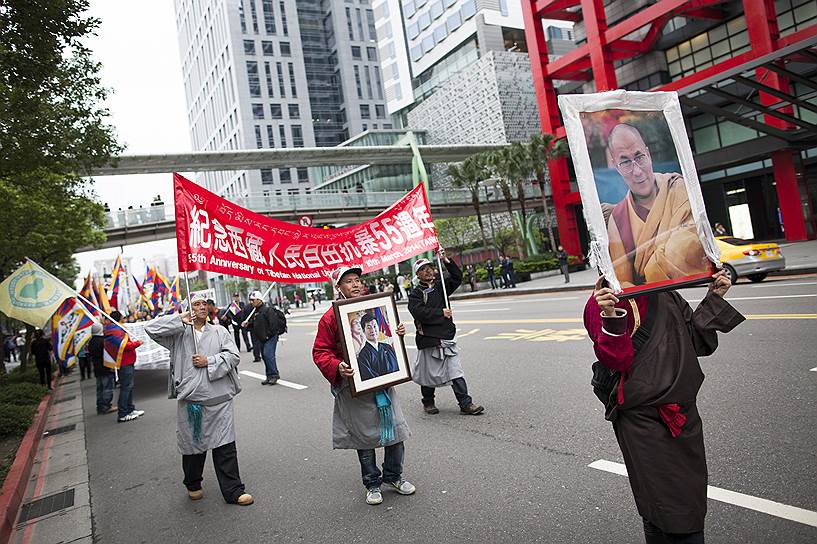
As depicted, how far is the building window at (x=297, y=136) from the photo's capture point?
9906 cm

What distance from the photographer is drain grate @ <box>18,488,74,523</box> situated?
5676mm

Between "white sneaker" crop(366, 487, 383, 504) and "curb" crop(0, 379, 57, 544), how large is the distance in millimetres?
3109

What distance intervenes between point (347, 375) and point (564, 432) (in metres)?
2.41

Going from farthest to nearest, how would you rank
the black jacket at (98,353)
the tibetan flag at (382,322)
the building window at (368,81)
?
the building window at (368,81)
the black jacket at (98,353)
the tibetan flag at (382,322)

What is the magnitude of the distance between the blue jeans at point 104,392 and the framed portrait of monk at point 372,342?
8259 millimetres

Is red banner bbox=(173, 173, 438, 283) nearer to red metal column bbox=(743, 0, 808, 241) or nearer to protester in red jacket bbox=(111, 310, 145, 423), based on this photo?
protester in red jacket bbox=(111, 310, 145, 423)

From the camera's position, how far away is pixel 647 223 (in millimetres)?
2725

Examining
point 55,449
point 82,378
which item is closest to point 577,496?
point 55,449

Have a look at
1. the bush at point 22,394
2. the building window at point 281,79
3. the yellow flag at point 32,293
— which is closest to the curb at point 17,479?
the yellow flag at point 32,293

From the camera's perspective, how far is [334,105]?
106812 mm

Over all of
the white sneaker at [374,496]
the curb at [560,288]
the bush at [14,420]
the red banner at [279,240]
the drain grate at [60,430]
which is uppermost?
the red banner at [279,240]

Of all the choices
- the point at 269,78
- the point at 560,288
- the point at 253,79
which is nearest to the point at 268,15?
the point at 269,78

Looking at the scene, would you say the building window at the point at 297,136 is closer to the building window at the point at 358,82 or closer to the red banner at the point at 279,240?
the building window at the point at 358,82

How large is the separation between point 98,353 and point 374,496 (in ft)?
26.1
